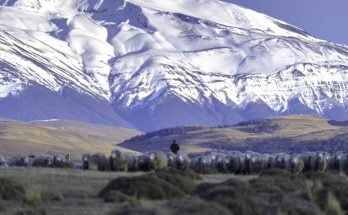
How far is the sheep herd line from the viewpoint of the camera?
57906 millimetres

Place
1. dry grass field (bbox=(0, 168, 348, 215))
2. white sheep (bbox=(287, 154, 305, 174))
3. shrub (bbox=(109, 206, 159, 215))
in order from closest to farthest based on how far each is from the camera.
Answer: shrub (bbox=(109, 206, 159, 215)), dry grass field (bbox=(0, 168, 348, 215)), white sheep (bbox=(287, 154, 305, 174))

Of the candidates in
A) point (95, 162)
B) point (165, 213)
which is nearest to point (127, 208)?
point (165, 213)

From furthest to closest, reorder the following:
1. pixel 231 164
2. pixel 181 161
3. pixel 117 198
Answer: pixel 231 164
pixel 181 161
pixel 117 198

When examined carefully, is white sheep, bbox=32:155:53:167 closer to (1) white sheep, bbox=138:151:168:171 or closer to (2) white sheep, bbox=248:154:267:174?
(1) white sheep, bbox=138:151:168:171

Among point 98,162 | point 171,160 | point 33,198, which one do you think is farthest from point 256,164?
point 33,198

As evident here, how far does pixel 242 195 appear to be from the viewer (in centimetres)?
2931

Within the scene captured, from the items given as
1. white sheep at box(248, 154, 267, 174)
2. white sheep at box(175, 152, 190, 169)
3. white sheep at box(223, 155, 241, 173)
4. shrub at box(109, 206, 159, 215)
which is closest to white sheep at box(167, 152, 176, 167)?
white sheep at box(175, 152, 190, 169)

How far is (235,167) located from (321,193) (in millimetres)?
31368

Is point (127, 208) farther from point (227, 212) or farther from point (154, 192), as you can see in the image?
point (154, 192)

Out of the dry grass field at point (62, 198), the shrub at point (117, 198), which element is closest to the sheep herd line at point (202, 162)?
the dry grass field at point (62, 198)

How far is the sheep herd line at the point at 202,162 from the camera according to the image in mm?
57906

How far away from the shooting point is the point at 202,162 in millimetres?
63531

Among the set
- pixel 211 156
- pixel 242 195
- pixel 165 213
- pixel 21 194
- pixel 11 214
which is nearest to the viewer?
pixel 165 213

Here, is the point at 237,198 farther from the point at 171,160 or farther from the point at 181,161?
the point at 181,161
